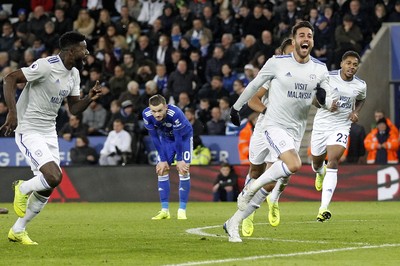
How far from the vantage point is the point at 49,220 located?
58.1ft

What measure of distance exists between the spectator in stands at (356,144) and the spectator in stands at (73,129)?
626 centimetres

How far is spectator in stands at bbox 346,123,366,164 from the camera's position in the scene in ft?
80.7

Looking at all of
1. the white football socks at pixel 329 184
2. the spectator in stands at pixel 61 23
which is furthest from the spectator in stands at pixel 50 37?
the white football socks at pixel 329 184

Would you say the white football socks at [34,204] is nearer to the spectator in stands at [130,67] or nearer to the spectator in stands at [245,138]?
the spectator in stands at [245,138]

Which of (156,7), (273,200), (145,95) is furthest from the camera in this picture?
(156,7)

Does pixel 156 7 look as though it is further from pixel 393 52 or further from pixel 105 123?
pixel 393 52

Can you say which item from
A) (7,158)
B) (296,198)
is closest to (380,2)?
(296,198)

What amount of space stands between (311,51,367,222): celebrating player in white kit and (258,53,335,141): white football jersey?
13.7ft

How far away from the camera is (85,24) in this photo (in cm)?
2969

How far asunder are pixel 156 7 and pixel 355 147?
25.7 ft

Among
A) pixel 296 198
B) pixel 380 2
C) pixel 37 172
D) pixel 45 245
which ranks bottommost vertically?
pixel 296 198

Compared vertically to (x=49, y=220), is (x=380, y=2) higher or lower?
higher

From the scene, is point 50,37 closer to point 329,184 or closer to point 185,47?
point 185,47

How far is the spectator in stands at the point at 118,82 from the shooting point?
90.2 feet
